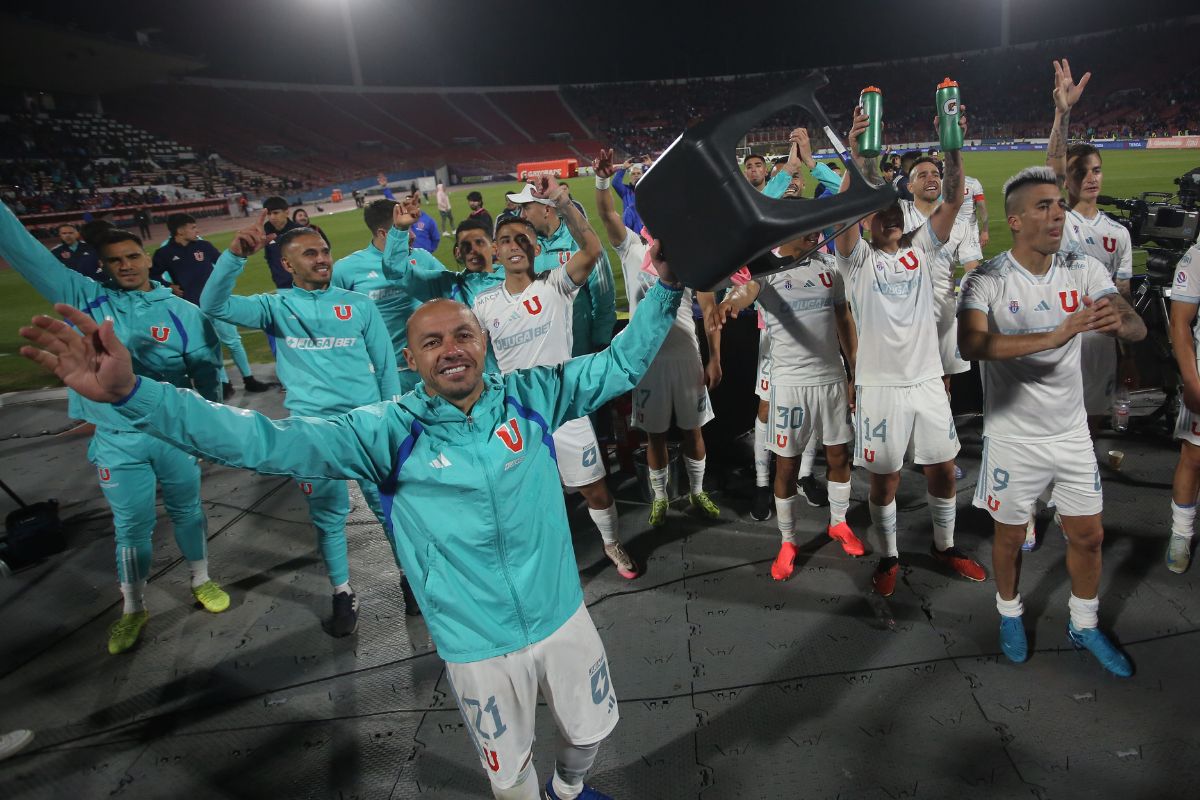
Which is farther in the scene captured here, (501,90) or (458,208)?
(501,90)

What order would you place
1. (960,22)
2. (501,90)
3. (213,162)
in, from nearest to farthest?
1. (213,162)
2. (960,22)
3. (501,90)

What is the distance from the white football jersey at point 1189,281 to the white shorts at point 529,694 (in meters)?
3.69

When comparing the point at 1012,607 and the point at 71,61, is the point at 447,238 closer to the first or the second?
the point at 1012,607

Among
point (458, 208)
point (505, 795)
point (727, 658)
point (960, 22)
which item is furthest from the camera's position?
point (960, 22)

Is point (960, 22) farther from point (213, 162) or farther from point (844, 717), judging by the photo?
point (844, 717)

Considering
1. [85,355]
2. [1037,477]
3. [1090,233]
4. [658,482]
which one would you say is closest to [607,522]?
[658,482]

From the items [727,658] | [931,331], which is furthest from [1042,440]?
[727,658]

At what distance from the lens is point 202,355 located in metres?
4.16

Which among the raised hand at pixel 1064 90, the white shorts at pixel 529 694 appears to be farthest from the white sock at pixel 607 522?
→ the raised hand at pixel 1064 90

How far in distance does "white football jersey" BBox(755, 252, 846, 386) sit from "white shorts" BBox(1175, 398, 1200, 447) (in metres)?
1.86

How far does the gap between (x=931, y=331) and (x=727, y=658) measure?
2.20 metres

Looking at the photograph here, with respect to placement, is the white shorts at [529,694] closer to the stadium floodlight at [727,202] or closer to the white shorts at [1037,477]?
the stadium floodlight at [727,202]

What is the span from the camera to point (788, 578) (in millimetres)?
4133

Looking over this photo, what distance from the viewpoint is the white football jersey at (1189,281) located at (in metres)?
3.50
